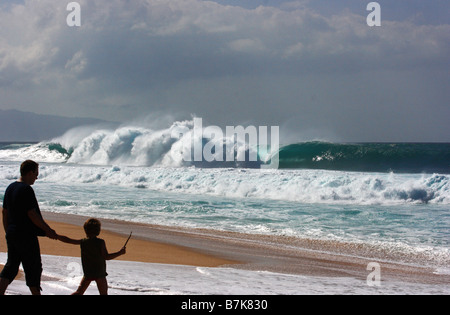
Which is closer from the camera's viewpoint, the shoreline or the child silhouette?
the child silhouette

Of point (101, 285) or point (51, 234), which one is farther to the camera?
point (101, 285)

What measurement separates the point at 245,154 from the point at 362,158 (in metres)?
7.53

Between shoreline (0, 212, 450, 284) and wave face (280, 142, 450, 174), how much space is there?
2279cm

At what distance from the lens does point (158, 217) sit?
1352 centimetres

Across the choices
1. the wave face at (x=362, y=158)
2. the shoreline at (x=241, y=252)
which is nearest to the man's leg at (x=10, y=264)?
the shoreline at (x=241, y=252)

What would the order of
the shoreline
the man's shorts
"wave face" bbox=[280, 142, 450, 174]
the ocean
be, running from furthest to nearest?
"wave face" bbox=[280, 142, 450, 174] → the ocean → the shoreline → the man's shorts

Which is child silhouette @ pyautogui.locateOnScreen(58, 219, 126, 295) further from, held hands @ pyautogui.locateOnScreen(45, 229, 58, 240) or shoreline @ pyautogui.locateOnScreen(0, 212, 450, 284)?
shoreline @ pyautogui.locateOnScreen(0, 212, 450, 284)

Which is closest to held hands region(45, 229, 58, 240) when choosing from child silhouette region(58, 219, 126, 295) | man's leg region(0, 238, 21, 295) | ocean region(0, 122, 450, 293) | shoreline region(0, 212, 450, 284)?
child silhouette region(58, 219, 126, 295)

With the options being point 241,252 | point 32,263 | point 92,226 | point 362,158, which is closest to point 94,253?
point 92,226

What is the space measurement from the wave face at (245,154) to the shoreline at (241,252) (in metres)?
21.2

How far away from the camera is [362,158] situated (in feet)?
113

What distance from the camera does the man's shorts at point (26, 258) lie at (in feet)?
14.2

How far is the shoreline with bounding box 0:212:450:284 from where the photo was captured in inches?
304

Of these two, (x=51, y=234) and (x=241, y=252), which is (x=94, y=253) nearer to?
(x=51, y=234)
